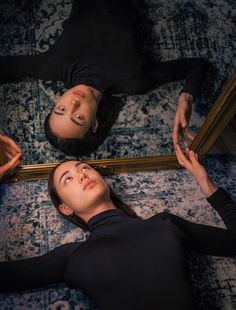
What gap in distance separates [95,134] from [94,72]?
0.24m

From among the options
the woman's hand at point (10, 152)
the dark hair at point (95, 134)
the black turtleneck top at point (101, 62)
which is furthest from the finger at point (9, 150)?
the black turtleneck top at point (101, 62)

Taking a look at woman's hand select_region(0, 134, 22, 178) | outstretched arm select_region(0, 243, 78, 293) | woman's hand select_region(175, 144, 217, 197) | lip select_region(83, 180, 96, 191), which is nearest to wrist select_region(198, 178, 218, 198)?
woman's hand select_region(175, 144, 217, 197)

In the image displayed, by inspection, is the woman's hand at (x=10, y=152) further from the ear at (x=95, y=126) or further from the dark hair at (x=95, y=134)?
the ear at (x=95, y=126)

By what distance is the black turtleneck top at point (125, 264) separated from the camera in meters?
1.10

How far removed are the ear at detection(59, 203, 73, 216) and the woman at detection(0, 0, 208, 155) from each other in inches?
8.0

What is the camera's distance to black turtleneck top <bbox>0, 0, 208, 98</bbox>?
1373 millimetres

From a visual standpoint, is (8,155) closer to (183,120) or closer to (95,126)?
(95,126)

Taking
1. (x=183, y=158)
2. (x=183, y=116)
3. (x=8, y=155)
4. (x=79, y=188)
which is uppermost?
(x=183, y=116)

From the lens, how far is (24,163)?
135 centimetres

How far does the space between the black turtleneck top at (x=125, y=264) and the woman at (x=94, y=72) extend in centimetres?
33

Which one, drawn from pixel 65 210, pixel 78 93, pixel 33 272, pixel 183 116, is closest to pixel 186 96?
pixel 183 116

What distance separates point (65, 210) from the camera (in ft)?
4.19

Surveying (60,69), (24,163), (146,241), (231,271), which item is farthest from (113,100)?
(231,271)

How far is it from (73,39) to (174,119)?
19.7 inches
